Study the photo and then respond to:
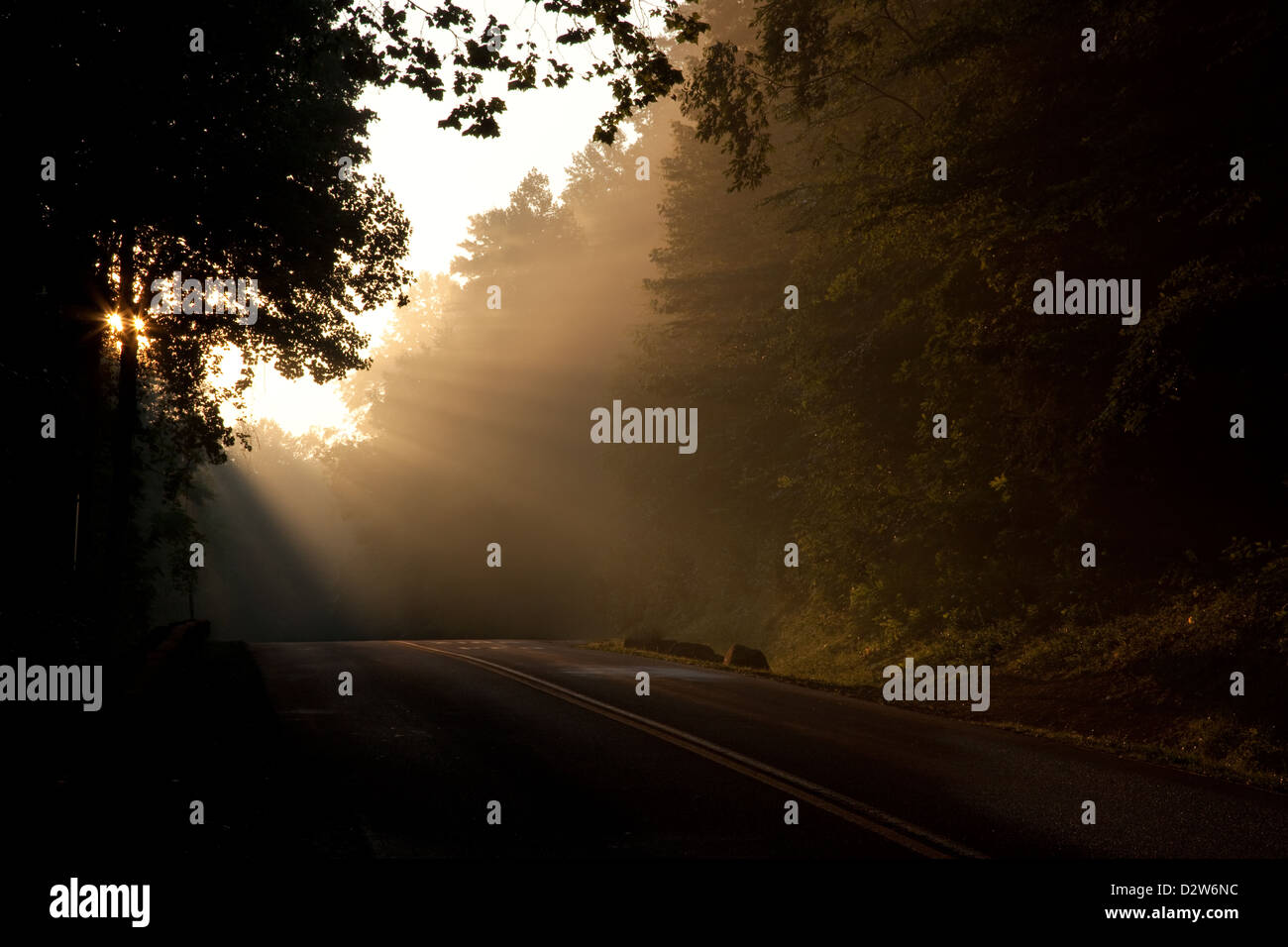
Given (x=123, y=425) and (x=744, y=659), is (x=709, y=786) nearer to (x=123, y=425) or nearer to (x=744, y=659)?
(x=744, y=659)

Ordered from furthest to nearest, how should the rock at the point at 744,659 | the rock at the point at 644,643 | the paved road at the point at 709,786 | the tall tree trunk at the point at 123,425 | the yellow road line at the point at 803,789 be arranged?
the rock at the point at 644,643 → the tall tree trunk at the point at 123,425 → the rock at the point at 744,659 → the paved road at the point at 709,786 → the yellow road line at the point at 803,789

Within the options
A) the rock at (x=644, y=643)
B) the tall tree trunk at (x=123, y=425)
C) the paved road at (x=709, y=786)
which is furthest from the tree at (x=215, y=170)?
the rock at (x=644, y=643)

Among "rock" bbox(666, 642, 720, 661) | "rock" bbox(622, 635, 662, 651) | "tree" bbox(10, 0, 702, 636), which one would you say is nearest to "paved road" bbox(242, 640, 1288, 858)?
"tree" bbox(10, 0, 702, 636)

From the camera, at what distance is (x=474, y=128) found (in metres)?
12.2

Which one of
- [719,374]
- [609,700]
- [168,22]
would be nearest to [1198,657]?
[609,700]

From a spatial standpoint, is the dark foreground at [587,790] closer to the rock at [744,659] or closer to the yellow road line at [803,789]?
the yellow road line at [803,789]

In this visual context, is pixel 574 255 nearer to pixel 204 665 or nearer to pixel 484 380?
pixel 484 380

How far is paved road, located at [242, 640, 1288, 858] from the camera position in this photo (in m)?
6.70

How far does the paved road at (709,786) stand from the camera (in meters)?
6.70

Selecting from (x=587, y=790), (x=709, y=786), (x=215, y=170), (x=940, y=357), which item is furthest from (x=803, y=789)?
(x=215, y=170)

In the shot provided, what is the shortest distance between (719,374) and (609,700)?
87.1 feet

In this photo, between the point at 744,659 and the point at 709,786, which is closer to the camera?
the point at 709,786

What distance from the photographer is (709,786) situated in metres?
8.52

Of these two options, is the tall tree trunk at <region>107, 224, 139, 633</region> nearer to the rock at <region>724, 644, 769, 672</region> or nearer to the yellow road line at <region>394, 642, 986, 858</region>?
the rock at <region>724, 644, 769, 672</region>
